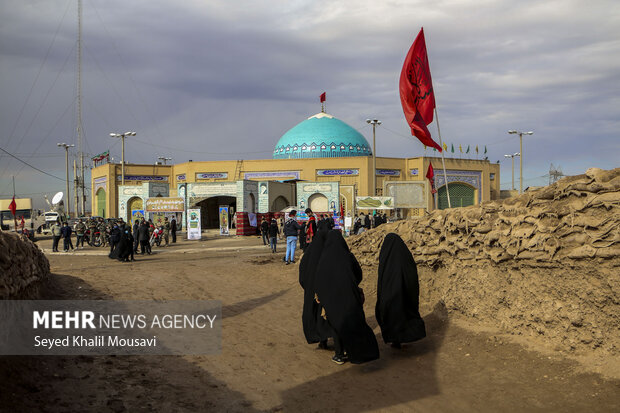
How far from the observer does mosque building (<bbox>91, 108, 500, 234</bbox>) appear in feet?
99.2

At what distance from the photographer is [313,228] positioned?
13.2 m

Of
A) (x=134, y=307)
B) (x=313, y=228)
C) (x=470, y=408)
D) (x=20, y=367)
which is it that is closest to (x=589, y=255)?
(x=470, y=408)

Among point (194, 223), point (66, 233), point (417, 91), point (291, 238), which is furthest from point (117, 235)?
point (417, 91)

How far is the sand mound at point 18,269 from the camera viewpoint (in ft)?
15.6

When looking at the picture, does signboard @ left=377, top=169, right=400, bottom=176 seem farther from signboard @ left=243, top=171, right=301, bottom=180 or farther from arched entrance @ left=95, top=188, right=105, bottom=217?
arched entrance @ left=95, top=188, right=105, bottom=217

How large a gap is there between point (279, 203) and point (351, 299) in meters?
27.5

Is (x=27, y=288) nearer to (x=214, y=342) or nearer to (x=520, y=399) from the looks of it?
(x=214, y=342)

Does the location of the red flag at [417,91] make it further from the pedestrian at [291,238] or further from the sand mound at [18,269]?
the sand mound at [18,269]

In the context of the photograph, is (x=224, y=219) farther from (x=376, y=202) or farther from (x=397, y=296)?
(x=397, y=296)

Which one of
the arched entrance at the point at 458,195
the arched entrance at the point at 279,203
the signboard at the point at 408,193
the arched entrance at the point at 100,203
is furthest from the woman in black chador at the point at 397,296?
the arched entrance at the point at 100,203

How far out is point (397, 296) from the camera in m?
5.52

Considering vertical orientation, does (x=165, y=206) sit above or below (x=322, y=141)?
below

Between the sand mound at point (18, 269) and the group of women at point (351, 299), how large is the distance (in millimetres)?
2923

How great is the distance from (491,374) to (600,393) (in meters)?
0.95
